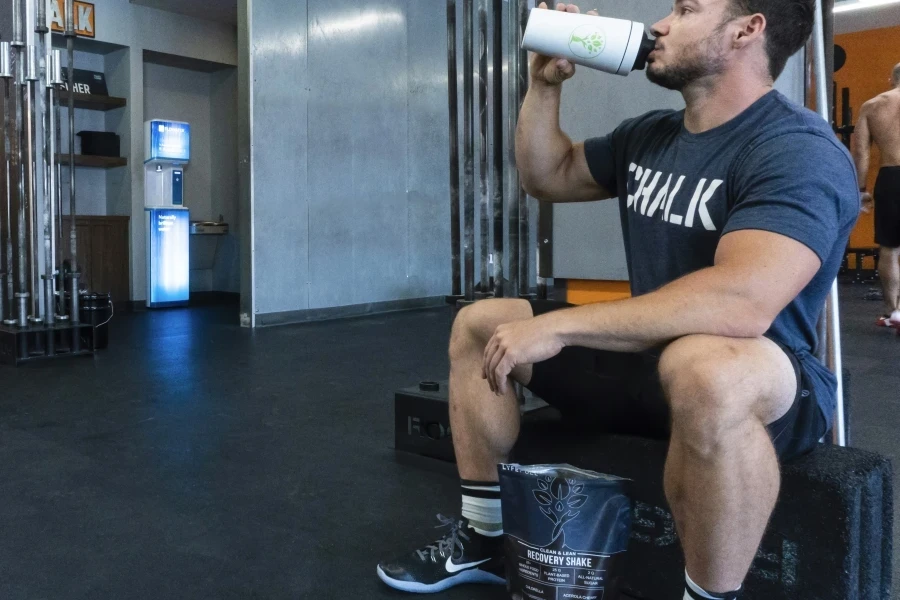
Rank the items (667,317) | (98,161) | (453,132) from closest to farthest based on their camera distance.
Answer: (667,317) → (453,132) → (98,161)

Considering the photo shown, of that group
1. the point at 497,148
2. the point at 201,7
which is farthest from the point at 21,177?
the point at 201,7

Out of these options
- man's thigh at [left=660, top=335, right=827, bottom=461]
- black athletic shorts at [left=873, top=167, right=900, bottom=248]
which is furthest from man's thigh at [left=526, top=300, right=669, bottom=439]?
black athletic shorts at [left=873, top=167, right=900, bottom=248]

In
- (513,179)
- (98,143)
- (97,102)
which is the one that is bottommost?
(513,179)

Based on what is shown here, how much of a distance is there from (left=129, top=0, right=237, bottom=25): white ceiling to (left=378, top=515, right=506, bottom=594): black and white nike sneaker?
18.2 ft

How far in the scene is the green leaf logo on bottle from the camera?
4.13ft

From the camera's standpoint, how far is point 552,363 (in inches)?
50.4

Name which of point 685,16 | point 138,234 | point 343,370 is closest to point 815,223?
point 685,16

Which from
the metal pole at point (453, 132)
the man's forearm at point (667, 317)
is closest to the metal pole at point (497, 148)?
the metal pole at point (453, 132)

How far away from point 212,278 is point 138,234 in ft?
3.68

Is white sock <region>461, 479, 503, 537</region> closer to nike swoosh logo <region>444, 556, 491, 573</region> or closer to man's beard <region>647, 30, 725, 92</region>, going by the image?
nike swoosh logo <region>444, 556, 491, 573</region>

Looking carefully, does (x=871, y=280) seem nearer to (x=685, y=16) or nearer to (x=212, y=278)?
(x=212, y=278)

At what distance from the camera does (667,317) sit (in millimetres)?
1037

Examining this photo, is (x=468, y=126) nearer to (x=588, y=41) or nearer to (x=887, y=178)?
(x=588, y=41)

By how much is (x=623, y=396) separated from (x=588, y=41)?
23.0 inches
